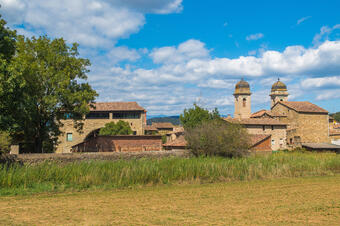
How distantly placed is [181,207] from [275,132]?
42.9m

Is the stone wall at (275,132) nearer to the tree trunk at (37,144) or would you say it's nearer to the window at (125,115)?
the window at (125,115)

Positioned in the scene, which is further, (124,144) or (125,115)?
→ (125,115)

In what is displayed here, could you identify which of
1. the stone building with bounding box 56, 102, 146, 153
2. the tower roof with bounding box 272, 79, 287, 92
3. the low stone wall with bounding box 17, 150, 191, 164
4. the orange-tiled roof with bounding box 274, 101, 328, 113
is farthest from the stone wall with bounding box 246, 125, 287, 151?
the tower roof with bounding box 272, 79, 287, 92

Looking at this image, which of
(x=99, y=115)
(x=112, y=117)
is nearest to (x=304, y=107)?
(x=112, y=117)

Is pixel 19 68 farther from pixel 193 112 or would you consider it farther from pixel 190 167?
pixel 193 112

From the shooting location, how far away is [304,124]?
5572cm

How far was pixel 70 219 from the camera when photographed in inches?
343

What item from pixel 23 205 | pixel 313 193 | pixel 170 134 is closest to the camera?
pixel 23 205

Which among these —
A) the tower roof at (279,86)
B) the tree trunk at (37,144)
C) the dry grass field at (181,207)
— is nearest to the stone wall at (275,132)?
the tree trunk at (37,144)

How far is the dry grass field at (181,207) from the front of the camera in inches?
343

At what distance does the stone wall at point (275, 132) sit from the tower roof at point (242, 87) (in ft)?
85.9

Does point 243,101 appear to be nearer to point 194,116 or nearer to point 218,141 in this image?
point 194,116

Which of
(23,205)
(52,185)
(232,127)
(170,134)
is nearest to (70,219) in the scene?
(23,205)

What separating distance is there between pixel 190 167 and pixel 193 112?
99.5 feet
